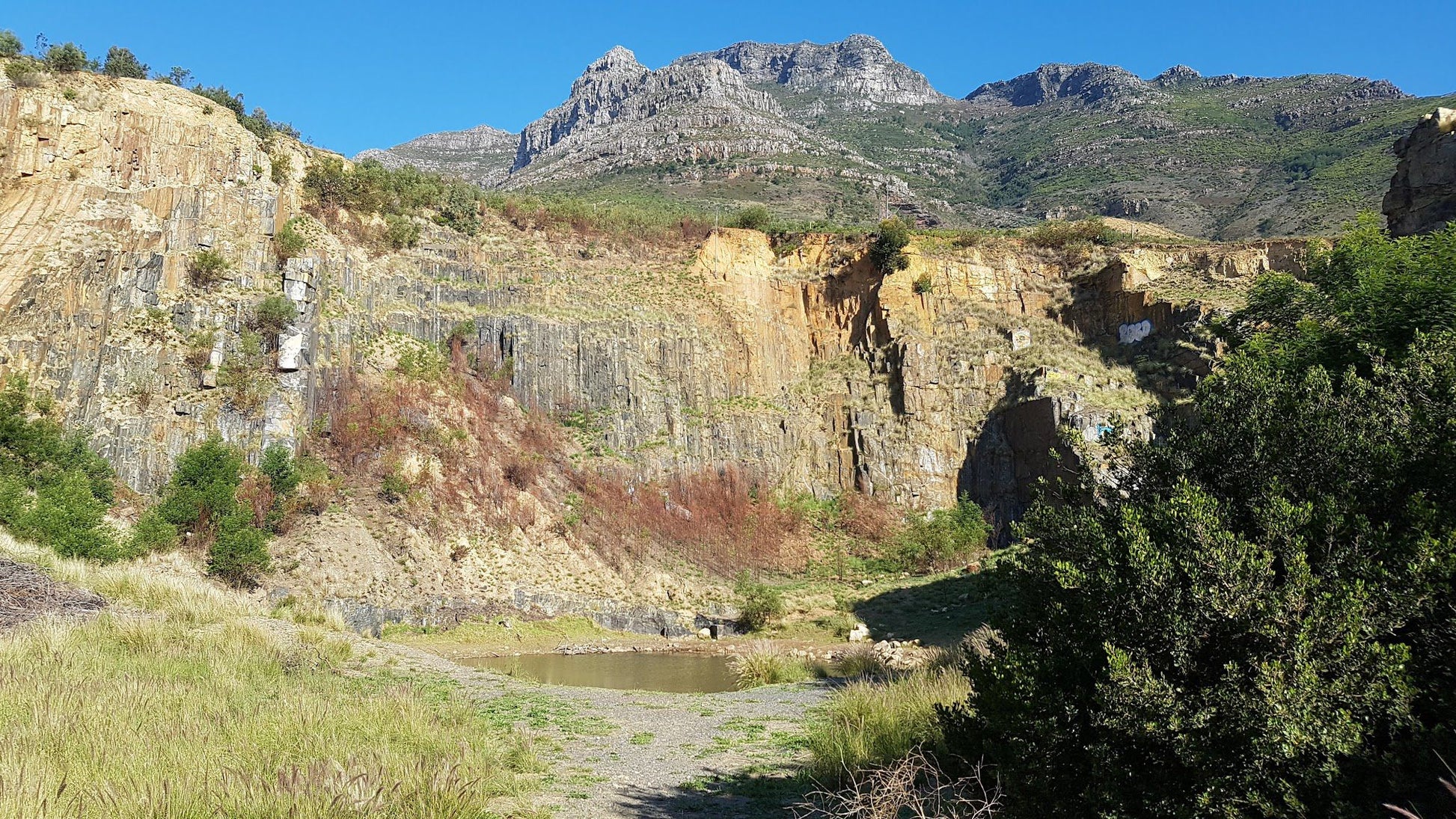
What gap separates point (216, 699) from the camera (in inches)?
350

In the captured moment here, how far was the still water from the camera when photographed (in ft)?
66.2

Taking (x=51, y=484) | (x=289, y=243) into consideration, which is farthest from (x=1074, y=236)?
(x=51, y=484)

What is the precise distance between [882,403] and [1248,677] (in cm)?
3856

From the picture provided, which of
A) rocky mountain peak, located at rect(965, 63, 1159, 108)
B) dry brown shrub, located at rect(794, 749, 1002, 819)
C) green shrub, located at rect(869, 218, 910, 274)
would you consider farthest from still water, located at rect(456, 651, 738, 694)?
rocky mountain peak, located at rect(965, 63, 1159, 108)

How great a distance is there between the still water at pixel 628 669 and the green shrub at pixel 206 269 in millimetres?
17694

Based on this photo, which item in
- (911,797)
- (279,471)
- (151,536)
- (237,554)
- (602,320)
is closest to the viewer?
(911,797)

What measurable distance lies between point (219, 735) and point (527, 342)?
30.9 meters

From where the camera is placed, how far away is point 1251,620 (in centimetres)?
458

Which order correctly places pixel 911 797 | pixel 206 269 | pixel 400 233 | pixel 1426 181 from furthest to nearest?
pixel 400 233 < pixel 206 269 < pixel 1426 181 < pixel 911 797

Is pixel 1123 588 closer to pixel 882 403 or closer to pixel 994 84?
pixel 882 403

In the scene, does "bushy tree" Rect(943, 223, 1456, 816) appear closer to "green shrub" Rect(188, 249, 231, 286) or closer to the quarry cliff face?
the quarry cliff face

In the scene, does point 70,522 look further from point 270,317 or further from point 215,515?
point 270,317

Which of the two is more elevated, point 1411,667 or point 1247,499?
point 1247,499

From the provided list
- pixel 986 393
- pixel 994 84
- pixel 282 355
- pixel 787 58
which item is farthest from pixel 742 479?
pixel 787 58
